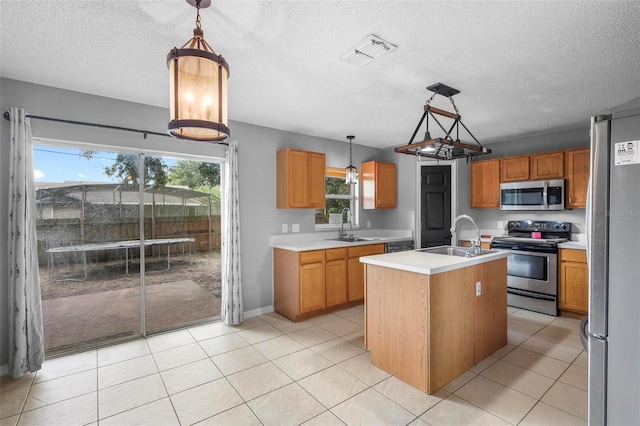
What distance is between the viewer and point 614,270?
4.43 ft

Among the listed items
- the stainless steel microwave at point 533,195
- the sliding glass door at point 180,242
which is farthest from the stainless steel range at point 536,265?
the sliding glass door at point 180,242

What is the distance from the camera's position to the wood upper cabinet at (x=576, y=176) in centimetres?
408

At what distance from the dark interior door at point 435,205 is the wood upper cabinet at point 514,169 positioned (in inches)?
32.7

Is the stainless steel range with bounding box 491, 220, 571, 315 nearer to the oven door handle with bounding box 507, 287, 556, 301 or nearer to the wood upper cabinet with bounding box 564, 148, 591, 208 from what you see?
the oven door handle with bounding box 507, 287, 556, 301

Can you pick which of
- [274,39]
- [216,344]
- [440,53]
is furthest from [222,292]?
[440,53]

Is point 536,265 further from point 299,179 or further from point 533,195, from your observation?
point 299,179

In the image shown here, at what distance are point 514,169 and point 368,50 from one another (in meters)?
3.70

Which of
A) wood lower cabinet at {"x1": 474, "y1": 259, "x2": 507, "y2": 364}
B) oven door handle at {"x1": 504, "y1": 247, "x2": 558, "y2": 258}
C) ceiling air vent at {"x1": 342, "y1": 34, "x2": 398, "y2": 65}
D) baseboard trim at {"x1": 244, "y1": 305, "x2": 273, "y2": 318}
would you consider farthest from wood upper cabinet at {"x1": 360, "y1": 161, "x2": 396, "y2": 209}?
ceiling air vent at {"x1": 342, "y1": 34, "x2": 398, "y2": 65}

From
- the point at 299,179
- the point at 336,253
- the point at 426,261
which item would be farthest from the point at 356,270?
the point at 426,261

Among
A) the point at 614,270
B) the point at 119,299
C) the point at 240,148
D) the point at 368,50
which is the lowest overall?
the point at 119,299

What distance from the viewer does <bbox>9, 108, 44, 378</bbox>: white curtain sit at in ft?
8.61

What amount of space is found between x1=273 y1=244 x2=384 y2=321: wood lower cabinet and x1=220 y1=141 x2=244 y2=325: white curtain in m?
Answer: 0.58

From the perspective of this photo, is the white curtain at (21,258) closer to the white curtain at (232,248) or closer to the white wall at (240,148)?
the white wall at (240,148)

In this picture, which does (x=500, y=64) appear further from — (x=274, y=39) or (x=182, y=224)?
(x=182, y=224)
